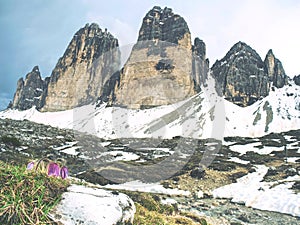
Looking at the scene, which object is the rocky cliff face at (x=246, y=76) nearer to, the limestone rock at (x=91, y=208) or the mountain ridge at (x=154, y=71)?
the mountain ridge at (x=154, y=71)

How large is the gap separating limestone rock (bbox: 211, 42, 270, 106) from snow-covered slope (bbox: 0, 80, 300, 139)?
4877 millimetres

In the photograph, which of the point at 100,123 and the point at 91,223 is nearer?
the point at 91,223

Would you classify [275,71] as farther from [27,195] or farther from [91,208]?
[27,195]

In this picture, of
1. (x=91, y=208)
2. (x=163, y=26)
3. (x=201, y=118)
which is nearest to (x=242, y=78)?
(x=201, y=118)

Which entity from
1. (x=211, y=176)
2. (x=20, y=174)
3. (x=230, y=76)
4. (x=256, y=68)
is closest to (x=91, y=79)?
(x=230, y=76)

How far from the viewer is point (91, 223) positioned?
3.78 m

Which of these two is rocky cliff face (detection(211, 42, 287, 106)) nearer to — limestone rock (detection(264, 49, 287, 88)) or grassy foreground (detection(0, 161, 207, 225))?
limestone rock (detection(264, 49, 287, 88))

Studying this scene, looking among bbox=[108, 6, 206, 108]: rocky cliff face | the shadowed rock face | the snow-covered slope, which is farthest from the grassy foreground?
the shadowed rock face

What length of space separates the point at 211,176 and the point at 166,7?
155 meters

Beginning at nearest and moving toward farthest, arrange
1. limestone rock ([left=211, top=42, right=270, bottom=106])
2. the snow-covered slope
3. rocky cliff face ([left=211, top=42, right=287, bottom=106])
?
1. the snow-covered slope
2. limestone rock ([left=211, top=42, right=270, bottom=106])
3. rocky cliff face ([left=211, top=42, right=287, bottom=106])

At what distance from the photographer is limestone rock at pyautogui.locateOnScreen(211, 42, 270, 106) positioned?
484 ft

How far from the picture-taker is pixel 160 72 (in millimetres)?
142375

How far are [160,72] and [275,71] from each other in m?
66.1

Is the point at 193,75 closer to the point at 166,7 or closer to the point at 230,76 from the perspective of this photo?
the point at 230,76
